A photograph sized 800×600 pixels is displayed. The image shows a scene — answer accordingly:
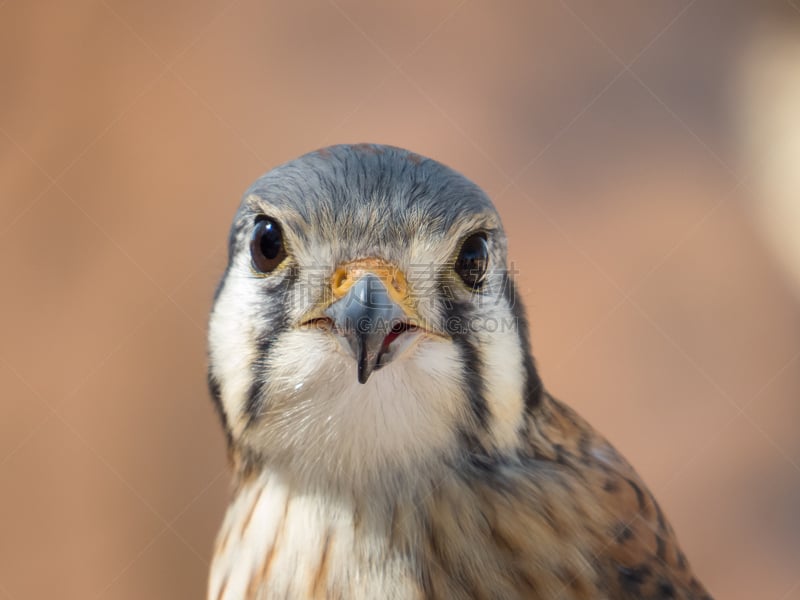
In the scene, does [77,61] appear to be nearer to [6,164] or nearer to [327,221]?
[6,164]

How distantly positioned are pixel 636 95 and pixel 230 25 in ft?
5.56

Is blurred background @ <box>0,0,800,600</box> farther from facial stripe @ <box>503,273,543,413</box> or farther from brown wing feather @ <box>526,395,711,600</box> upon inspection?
facial stripe @ <box>503,273,543,413</box>

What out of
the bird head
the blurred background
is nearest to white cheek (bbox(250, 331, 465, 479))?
the bird head

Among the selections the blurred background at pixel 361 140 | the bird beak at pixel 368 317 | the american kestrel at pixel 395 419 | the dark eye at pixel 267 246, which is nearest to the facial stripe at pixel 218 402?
the american kestrel at pixel 395 419

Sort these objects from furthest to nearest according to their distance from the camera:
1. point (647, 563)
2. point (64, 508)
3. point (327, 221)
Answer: point (64, 508), point (647, 563), point (327, 221)

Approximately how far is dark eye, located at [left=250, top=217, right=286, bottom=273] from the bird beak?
17 centimetres

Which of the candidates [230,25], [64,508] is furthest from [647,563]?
[230,25]

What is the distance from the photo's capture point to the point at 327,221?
146 cm

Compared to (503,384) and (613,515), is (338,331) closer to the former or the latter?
(503,384)

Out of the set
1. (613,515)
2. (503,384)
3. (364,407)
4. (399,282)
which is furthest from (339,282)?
(613,515)

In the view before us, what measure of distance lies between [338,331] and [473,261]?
1.04 feet

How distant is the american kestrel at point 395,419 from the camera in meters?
1.43

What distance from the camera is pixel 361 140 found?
3.40m

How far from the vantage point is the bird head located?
142cm
